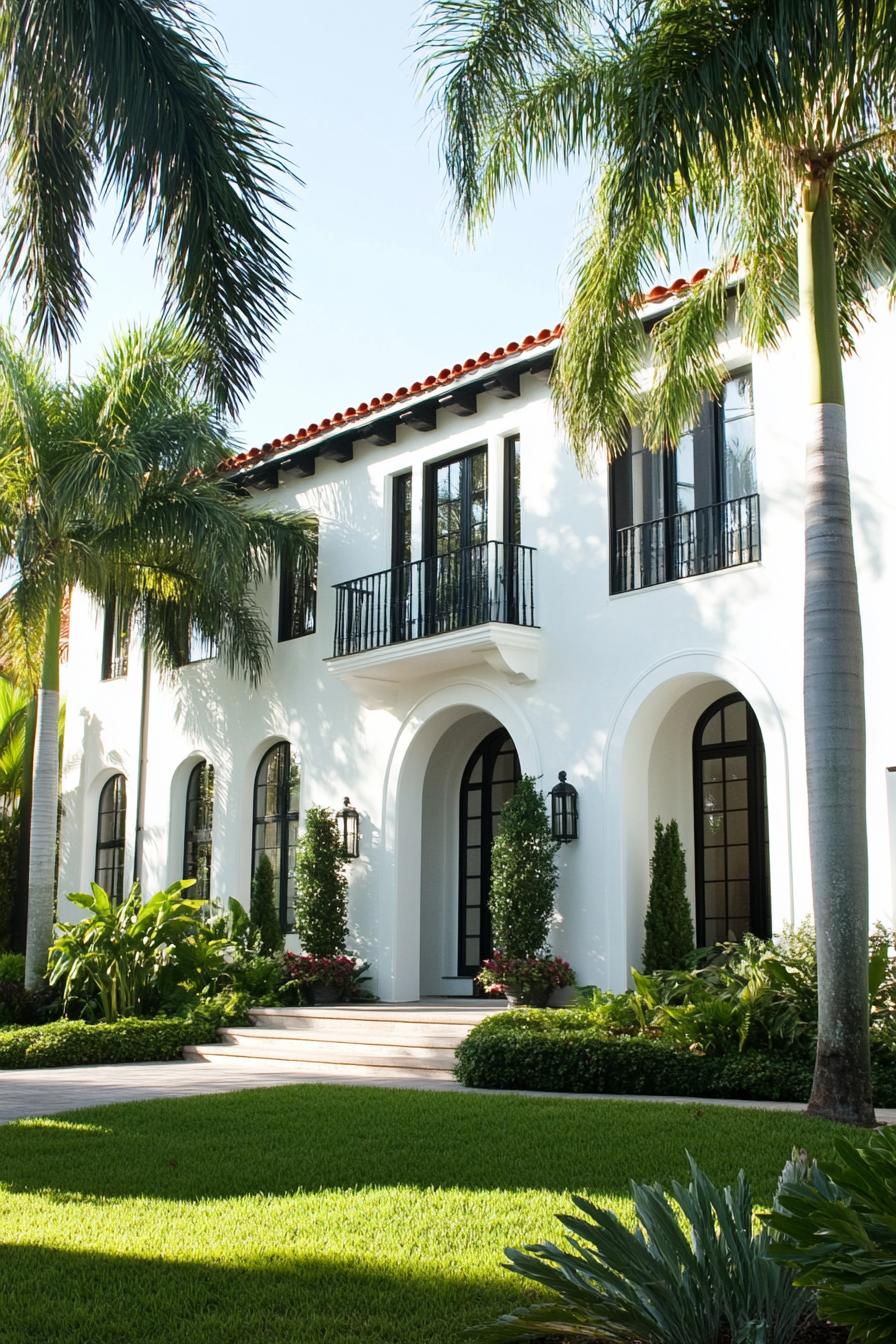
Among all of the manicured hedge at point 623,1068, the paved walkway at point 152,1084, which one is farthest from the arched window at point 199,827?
the manicured hedge at point 623,1068

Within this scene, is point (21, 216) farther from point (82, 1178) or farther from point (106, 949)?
point (106, 949)

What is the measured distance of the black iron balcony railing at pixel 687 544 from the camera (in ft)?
44.9

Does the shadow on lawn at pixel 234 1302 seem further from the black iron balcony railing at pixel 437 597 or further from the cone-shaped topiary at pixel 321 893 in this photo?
the cone-shaped topiary at pixel 321 893

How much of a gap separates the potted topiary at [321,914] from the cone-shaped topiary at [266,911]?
68cm

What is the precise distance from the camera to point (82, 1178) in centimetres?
709

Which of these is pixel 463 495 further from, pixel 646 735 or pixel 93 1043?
pixel 93 1043

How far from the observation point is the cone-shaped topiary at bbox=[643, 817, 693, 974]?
45.1ft

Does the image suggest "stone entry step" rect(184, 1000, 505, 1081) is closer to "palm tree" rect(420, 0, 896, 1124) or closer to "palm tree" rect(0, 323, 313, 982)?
"palm tree" rect(0, 323, 313, 982)

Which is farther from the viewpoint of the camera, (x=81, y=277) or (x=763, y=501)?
(x=763, y=501)

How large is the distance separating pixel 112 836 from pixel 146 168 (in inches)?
635

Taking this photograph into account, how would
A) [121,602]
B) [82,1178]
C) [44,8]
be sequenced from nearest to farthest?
[82,1178] < [44,8] < [121,602]

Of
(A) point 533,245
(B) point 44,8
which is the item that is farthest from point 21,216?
(A) point 533,245

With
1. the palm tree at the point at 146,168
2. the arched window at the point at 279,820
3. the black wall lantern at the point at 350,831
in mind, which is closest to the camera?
the palm tree at the point at 146,168

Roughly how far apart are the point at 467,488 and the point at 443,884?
5157 millimetres
